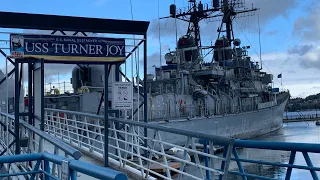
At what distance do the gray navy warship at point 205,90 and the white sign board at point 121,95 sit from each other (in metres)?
13.7

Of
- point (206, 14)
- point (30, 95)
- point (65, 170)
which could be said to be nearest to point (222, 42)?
point (206, 14)

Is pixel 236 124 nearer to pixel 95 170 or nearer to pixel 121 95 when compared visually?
pixel 121 95

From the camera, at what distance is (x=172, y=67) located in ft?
129

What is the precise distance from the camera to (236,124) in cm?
3741

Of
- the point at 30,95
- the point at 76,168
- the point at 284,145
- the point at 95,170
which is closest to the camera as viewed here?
the point at 95,170

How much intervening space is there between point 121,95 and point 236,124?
31029mm

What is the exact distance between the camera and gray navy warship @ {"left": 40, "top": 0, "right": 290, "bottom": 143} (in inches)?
966

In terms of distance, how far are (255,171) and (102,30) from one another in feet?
50.1

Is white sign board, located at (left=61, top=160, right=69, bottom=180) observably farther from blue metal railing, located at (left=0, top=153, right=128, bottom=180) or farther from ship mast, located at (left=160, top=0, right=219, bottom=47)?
ship mast, located at (left=160, top=0, right=219, bottom=47)

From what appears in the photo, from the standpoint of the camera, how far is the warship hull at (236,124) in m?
28.2

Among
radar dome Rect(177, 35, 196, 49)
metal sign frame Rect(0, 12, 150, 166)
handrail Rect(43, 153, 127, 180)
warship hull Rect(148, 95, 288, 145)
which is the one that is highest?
radar dome Rect(177, 35, 196, 49)

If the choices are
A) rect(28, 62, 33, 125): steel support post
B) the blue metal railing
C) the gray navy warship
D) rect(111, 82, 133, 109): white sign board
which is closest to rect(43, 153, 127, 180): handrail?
the blue metal railing

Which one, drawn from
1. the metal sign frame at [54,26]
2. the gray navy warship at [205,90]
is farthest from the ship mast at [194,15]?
the metal sign frame at [54,26]

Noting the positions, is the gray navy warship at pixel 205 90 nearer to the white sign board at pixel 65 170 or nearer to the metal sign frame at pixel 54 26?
the metal sign frame at pixel 54 26
